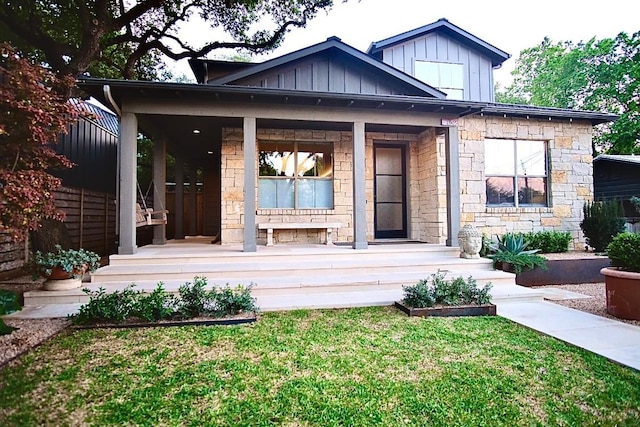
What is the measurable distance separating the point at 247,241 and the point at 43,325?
316 cm

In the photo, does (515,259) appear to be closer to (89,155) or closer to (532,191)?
(532,191)

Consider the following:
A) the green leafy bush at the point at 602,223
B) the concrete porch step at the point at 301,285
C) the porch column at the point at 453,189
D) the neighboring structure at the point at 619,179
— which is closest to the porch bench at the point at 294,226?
the concrete porch step at the point at 301,285

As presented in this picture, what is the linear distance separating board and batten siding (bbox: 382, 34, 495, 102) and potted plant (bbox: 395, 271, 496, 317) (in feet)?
22.5

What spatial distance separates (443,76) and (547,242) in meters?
5.04

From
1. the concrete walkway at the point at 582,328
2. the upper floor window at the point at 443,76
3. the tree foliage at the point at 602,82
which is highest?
the tree foliage at the point at 602,82

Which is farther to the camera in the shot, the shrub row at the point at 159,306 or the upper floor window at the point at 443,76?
the upper floor window at the point at 443,76

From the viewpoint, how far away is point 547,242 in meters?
7.82

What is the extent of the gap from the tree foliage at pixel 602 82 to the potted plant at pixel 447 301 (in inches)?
556

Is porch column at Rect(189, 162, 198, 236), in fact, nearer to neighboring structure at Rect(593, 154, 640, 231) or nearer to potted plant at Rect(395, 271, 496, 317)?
potted plant at Rect(395, 271, 496, 317)

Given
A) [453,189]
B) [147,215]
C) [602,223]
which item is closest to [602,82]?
[602,223]

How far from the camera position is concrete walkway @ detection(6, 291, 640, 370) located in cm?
307

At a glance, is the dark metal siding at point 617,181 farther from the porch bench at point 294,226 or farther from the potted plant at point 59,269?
the potted plant at point 59,269

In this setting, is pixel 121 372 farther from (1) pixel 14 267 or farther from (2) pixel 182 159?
(2) pixel 182 159

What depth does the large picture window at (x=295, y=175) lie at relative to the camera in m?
8.15
